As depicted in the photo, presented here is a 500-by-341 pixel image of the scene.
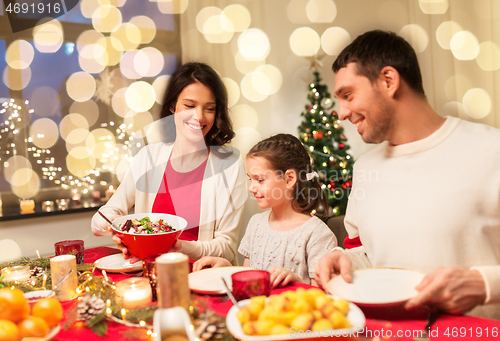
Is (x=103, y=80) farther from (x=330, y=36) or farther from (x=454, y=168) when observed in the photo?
(x=454, y=168)

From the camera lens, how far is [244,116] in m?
3.86

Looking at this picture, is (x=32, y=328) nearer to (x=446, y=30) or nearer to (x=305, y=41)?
(x=305, y=41)

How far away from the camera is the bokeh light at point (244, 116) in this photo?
3.81 metres

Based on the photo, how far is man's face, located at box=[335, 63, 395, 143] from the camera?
1319 mm

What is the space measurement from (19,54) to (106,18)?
2.67 ft

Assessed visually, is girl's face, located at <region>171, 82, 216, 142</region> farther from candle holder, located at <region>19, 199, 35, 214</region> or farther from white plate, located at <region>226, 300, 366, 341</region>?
candle holder, located at <region>19, 199, 35, 214</region>

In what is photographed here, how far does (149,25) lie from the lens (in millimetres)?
3676

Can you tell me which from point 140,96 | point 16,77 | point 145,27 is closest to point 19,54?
point 16,77

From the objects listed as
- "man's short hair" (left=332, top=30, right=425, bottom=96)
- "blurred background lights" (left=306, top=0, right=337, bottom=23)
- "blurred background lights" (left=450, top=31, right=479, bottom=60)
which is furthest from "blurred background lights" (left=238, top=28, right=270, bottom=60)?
"man's short hair" (left=332, top=30, right=425, bottom=96)

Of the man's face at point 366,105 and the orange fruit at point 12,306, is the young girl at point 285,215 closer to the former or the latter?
the man's face at point 366,105

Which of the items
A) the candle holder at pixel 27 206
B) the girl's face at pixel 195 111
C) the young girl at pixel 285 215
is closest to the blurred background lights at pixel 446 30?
the young girl at pixel 285 215

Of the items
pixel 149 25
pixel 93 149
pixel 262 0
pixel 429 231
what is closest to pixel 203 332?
pixel 429 231

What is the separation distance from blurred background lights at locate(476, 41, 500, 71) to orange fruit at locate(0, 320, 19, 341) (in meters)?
5.41

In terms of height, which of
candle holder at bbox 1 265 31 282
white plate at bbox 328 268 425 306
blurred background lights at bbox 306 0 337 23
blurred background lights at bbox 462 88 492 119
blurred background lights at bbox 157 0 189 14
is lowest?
candle holder at bbox 1 265 31 282
